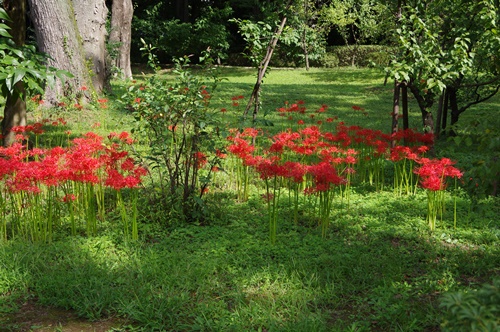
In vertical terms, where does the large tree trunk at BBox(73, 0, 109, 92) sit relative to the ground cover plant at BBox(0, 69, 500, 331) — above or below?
above

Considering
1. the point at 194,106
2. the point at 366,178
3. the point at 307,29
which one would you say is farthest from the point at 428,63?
the point at 307,29

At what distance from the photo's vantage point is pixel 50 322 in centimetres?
332

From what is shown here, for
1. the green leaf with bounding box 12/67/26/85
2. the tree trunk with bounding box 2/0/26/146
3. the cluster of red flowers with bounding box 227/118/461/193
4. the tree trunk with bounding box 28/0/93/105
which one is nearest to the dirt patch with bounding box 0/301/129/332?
the green leaf with bounding box 12/67/26/85

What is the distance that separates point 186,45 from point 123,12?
10.5m

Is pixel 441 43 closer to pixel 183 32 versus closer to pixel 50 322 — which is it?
pixel 50 322

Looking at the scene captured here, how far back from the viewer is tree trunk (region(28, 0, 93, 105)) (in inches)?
363

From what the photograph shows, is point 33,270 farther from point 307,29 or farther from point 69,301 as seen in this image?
point 307,29

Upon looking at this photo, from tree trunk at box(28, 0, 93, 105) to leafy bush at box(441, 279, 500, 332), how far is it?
918 cm

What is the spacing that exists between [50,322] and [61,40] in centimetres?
751

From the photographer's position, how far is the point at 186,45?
89.6ft

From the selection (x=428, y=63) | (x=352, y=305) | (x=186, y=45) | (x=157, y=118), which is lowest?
(x=352, y=305)

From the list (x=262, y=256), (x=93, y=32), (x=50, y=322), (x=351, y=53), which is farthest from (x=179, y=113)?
(x=351, y=53)

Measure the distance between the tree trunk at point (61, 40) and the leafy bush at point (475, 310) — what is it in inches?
362

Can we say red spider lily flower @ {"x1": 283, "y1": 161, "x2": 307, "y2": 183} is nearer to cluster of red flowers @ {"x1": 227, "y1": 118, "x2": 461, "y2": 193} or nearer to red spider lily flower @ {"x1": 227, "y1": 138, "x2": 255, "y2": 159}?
cluster of red flowers @ {"x1": 227, "y1": 118, "x2": 461, "y2": 193}
